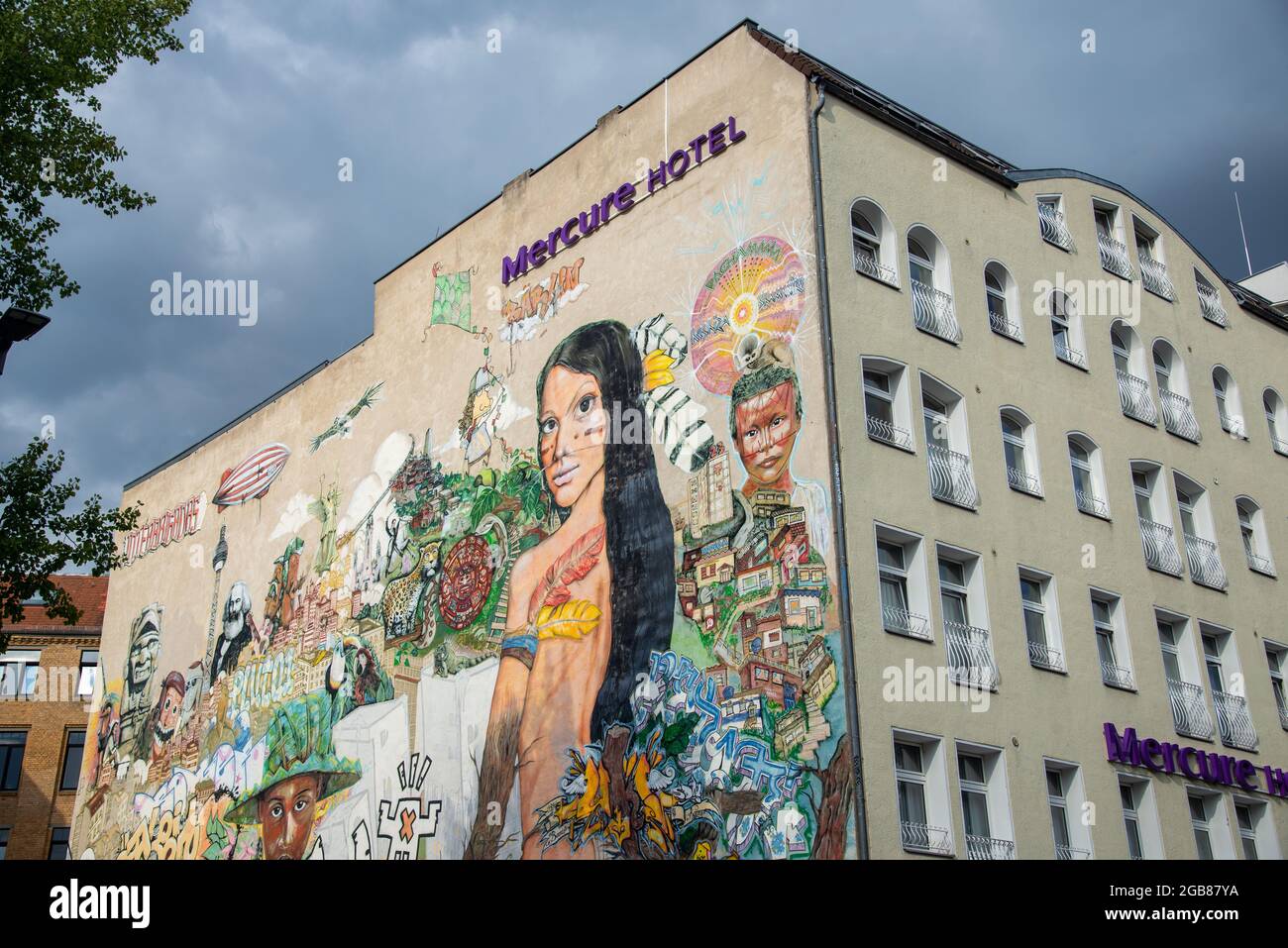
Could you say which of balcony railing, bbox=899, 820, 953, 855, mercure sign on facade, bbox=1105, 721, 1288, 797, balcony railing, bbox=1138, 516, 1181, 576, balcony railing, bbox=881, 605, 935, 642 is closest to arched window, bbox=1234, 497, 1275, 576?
balcony railing, bbox=1138, 516, 1181, 576

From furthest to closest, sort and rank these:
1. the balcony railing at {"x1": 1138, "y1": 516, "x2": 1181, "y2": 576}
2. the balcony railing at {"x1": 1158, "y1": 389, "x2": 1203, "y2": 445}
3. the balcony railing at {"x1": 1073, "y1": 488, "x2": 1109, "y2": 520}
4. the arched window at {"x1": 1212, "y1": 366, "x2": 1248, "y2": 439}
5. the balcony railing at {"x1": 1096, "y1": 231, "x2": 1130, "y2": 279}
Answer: the arched window at {"x1": 1212, "y1": 366, "x2": 1248, "y2": 439} < the balcony railing at {"x1": 1096, "y1": 231, "x2": 1130, "y2": 279} < the balcony railing at {"x1": 1158, "y1": 389, "x2": 1203, "y2": 445} < the balcony railing at {"x1": 1138, "y1": 516, "x2": 1181, "y2": 576} < the balcony railing at {"x1": 1073, "y1": 488, "x2": 1109, "y2": 520}

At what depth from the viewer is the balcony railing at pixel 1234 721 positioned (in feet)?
99.6

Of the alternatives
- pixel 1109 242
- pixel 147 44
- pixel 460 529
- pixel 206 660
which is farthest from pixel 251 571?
pixel 1109 242

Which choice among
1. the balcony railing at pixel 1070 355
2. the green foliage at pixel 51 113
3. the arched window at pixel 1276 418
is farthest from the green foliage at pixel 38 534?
the arched window at pixel 1276 418

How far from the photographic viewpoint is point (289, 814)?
37.6 meters

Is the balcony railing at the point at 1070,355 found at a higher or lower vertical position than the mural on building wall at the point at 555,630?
higher

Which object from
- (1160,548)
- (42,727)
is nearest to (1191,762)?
(1160,548)

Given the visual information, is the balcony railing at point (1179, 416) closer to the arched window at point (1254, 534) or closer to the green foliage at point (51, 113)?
the arched window at point (1254, 534)

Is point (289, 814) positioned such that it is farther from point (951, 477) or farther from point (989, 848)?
point (951, 477)

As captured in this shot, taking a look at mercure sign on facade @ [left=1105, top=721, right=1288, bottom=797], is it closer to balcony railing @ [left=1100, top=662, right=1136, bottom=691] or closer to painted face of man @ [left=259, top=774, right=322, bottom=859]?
balcony railing @ [left=1100, top=662, right=1136, bottom=691]

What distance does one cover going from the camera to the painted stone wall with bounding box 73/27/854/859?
2617 centimetres

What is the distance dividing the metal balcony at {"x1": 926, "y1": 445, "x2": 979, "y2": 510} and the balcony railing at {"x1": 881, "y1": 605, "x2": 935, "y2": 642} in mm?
2623

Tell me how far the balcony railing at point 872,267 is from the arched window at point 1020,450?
367cm
